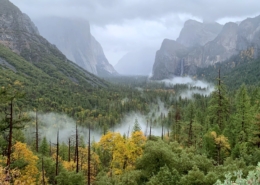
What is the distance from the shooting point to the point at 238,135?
46.7m

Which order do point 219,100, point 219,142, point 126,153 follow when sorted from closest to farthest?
point 219,142
point 219,100
point 126,153

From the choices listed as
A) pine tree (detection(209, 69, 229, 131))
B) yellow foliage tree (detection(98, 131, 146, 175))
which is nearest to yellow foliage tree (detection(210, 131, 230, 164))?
pine tree (detection(209, 69, 229, 131))

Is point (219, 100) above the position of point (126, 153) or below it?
above

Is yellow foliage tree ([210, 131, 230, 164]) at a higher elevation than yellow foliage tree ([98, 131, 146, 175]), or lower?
higher

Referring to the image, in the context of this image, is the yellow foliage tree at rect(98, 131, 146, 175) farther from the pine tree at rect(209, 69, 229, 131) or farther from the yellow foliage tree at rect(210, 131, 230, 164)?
the pine tree at rect(209, 69, 229, 131)

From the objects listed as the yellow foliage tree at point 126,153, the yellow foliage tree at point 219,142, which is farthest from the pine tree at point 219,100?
the yellow foliage tree at point 126,153

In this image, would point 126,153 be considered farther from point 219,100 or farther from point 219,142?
point 219,100

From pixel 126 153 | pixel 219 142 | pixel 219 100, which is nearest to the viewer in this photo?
pixel 219 142

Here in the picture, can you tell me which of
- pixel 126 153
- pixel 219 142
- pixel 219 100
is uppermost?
pixel 219 100

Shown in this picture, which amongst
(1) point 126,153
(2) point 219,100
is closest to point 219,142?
(2) point 219,100

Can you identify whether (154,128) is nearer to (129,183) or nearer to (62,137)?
(62,137)

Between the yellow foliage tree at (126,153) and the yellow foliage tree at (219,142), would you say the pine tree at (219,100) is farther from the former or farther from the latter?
the yellow foliage tree at (126,153)

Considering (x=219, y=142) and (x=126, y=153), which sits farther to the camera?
(x=126, y=153)

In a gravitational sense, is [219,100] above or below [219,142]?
above
